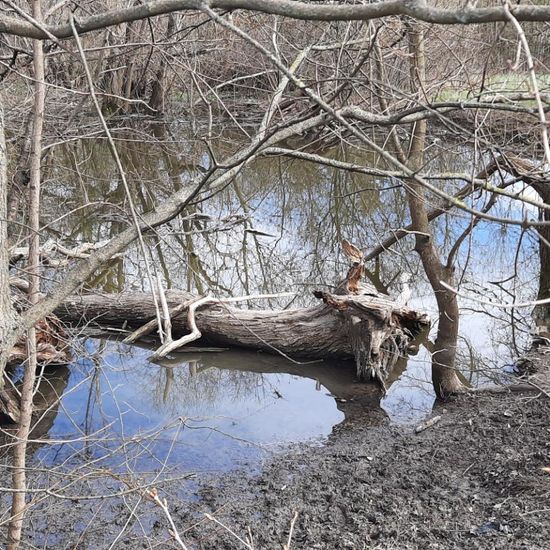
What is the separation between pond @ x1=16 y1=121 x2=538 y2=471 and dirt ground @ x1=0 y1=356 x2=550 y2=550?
438mm

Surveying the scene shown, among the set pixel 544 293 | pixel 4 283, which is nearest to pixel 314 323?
pixel 544 293

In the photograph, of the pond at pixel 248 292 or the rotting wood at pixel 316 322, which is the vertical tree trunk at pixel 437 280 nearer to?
the pond at pixel 248 292

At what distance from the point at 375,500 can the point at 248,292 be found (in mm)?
5303

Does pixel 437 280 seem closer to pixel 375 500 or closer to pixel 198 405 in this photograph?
pixel 375 500

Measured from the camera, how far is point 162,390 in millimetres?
7480

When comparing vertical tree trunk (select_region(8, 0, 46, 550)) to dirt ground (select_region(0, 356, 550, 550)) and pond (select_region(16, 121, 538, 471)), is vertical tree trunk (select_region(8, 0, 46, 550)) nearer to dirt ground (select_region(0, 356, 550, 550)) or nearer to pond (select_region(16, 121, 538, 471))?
pond (select_region(16, 121, 538, 471))

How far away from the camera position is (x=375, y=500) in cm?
495

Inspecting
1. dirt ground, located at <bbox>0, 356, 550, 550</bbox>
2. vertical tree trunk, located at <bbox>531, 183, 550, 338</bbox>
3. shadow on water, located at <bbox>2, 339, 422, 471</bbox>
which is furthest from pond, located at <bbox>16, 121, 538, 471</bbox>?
dirt ground, located at <bbox>0, 356, 550, 550</bbox>

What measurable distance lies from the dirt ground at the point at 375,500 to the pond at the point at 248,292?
44cm

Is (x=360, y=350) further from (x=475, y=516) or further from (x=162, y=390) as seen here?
(x=475, y=516)

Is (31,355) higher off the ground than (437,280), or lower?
higher

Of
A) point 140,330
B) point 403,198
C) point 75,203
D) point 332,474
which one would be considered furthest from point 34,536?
point 403,198

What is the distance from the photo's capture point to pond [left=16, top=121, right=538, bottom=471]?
6121mm

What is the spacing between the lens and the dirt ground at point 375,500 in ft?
14.6
